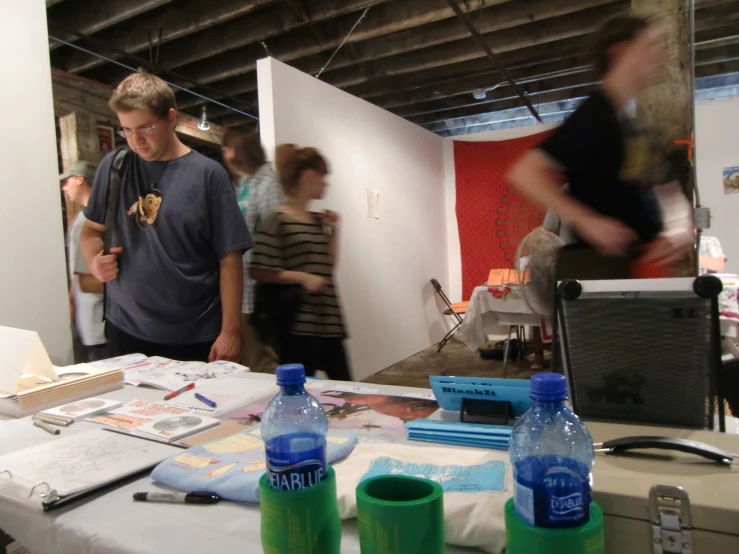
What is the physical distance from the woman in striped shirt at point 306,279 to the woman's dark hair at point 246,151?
559 millimetres

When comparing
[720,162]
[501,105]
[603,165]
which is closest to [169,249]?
[603,165]

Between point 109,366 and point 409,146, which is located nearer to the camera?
point 109,366

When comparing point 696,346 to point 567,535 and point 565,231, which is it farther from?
point 565,231

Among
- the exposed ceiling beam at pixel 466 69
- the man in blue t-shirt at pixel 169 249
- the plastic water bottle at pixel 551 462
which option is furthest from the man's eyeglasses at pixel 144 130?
the exposed ceiling beam at pixel 466 69

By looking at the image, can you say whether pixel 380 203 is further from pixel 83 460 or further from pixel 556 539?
pixel 556 539

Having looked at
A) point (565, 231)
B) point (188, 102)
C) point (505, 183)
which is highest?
point (188, 102)

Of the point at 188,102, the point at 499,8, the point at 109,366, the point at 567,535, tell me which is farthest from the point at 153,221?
the point at 188,102

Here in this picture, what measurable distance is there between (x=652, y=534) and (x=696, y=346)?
1.37ft

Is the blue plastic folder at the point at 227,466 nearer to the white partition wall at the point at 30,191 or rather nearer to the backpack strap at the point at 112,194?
the backpack strap at the point at 112,194

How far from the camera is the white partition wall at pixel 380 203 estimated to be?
3.58 metres

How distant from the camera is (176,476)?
0.76 meters

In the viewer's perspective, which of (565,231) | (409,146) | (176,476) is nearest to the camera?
(176,476)

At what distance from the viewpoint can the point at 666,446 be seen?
59cm

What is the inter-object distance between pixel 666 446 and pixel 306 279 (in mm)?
1524
